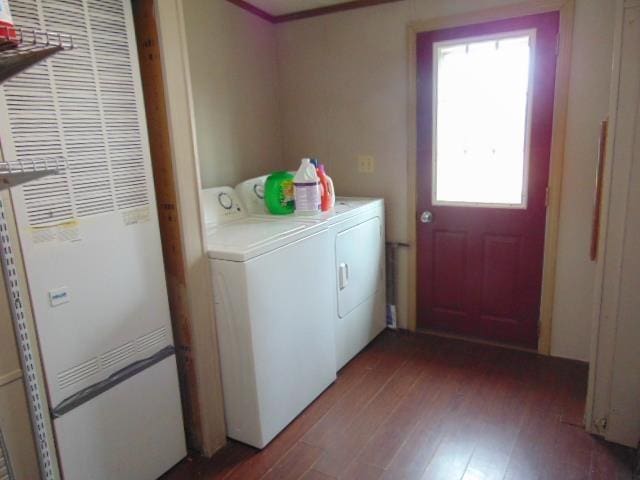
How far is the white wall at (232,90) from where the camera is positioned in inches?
106

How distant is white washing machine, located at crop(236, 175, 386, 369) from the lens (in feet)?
8.47

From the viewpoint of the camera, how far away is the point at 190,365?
199 cm

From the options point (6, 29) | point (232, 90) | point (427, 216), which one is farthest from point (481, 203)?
point (6, 29)

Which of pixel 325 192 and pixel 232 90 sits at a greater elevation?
pixel 232 90

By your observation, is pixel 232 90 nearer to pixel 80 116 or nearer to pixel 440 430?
pixel 80 116

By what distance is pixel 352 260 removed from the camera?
108 inches

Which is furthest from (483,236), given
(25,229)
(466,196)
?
(25,229)

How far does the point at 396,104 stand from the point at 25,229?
2309 millimetres

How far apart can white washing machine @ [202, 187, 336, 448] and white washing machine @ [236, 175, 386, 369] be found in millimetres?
135

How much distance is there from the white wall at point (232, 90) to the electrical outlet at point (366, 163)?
663 mm

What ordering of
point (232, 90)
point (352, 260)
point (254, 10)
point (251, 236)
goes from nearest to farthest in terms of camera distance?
point (251, 236), point (352, 260), point (232, 90), point (254, 10)

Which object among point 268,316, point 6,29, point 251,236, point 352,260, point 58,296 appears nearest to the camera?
point 6,29

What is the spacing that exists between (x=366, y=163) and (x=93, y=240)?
2.03m

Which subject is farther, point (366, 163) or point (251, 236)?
point (366, 163)
